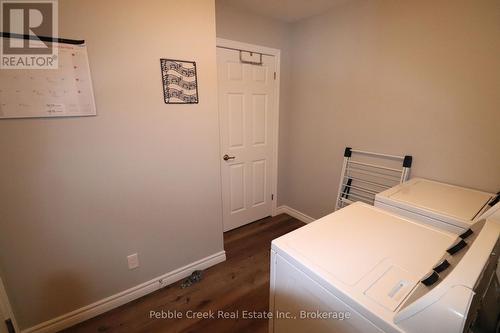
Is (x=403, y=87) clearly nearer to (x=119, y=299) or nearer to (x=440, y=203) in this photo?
Result: (x=440, y=203)

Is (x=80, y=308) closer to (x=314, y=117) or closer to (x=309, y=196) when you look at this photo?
(x=309, y=196)

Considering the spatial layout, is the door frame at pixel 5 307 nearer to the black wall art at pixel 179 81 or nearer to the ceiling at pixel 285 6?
the black wall art at pixel 179 81

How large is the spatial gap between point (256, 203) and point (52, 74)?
227cm

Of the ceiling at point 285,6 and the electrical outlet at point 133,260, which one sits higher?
the ceiling at point 285,6

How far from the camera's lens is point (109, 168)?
4.80 ft

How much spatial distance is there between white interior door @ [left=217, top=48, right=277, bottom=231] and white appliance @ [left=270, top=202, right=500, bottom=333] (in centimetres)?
154

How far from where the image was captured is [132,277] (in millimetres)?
1697

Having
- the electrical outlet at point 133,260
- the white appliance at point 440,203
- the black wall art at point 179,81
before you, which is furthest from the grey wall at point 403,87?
the electrical outlet at point 133,260

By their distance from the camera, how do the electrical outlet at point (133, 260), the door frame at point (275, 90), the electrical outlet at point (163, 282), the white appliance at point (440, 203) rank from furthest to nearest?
the door frame at point (275, 90) → the electrical outlet at point (163, 282) → the electrical outlet at point (133, 260) → the white appliance at point (440, 203)

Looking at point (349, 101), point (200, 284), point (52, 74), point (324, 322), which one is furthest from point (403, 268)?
point (52, 74)

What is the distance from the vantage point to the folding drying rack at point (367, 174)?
1933 millimetres

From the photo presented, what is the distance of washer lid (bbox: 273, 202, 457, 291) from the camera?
33.0 inches

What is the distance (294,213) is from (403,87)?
74.6 inches

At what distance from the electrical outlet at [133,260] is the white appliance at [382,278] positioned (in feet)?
3.77
